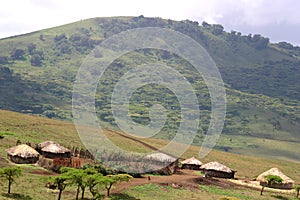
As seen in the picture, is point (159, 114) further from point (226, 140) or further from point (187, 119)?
point (226, 140)

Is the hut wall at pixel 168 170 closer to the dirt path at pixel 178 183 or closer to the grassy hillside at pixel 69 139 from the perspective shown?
the dirt path at pixel 178 183

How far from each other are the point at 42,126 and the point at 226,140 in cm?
10350

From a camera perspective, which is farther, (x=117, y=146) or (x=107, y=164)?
(x=117, y=146)

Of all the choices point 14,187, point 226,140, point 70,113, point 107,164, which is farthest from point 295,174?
point 70,113

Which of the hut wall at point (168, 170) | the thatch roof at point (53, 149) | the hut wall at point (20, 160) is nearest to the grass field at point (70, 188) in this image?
the hut wall at point (20, 160)

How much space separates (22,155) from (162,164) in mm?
17626

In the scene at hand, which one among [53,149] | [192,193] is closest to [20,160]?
[53,149]

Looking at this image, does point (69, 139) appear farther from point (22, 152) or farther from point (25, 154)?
point (22, 152)

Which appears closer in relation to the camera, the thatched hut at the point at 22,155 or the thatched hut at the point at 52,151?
the thatched hut at the point at 22,155

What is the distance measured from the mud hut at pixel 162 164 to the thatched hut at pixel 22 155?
14381 millimetres

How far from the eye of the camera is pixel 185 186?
41.1 m

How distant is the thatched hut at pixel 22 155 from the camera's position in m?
42.1

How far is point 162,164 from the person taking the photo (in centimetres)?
5059

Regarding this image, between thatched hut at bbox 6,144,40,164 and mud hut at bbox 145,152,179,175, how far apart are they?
1438 centimetres
